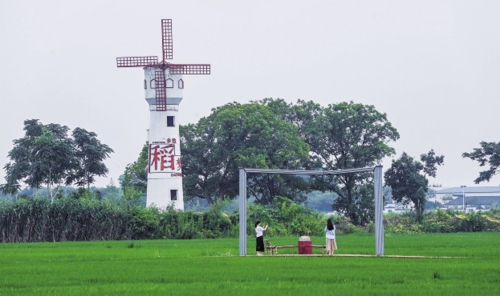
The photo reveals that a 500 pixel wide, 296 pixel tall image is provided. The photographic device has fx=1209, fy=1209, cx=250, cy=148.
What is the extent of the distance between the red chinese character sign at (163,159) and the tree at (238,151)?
6840mm

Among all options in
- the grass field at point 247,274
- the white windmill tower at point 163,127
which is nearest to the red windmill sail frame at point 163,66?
the white windmill tower at point 163,127

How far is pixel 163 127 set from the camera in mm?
79438

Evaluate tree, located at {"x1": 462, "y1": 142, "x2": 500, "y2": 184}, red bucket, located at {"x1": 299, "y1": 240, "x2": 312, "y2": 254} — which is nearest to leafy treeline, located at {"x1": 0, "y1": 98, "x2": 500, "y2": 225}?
tree, located at {"x1": 462, "y1": 142, "x2": 500, "y2": 184}

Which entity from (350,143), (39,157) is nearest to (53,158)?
(39,157)

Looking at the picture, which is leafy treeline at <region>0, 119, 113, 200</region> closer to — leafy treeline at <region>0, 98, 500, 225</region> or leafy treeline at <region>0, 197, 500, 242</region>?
leafy treeline at <region>0, 98, 500, 225</region>

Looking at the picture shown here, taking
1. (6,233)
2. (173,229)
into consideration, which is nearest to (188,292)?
(6,233)

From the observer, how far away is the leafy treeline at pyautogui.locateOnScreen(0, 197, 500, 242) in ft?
208

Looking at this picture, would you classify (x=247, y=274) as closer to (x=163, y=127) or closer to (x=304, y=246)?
(x=304, y=246)

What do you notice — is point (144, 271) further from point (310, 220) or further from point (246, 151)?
point (246, 151)

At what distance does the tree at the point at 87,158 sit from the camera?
84.4 meters

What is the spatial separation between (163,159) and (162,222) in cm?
958

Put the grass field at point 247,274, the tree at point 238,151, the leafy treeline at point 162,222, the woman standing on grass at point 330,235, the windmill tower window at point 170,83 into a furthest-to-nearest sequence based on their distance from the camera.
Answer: the tree at point 238,151
the windmill tower window at point 170,83
the leafy treeline at point 162,222
the woman standing on grass at point 330,235
the grass field at point 247,274

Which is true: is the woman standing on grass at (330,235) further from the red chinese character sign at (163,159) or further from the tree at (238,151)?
the tree at (238,151)

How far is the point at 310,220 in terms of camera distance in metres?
74.1
